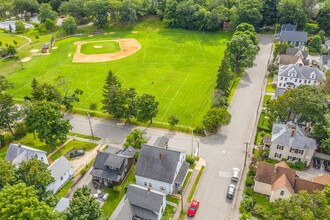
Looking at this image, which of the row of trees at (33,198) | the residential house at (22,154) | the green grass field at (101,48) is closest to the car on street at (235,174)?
the row of trees at (33,198)

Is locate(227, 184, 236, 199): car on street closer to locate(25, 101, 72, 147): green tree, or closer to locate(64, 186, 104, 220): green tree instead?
locate(64, 186, 104, 220): green tree

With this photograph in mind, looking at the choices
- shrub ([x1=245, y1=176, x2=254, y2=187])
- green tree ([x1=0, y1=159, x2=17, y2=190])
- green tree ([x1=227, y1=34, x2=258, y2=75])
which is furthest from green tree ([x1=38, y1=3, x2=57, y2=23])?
shrub ([x1=245, y1=176, x2=254, y2=187])

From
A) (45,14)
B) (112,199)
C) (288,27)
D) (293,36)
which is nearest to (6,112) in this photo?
(112,199)

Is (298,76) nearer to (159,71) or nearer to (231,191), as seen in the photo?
(159,71)

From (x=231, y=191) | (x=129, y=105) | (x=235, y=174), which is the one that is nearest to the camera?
(x=231, y=191)

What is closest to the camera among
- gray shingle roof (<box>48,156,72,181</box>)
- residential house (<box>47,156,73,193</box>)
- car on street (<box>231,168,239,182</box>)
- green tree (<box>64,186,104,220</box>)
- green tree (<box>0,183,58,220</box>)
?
green tree (<box>0,183,58,220</box>)

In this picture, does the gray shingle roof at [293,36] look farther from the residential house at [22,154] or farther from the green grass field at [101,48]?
the residential house at [22,154]
